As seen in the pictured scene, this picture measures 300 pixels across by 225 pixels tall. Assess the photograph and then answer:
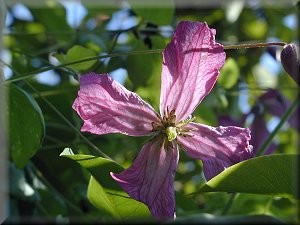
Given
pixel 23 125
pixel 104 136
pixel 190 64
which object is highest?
pixel 190 64

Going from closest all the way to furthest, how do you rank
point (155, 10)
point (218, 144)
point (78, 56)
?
point (218, 144) → point (78, 56) → point (155, 10)

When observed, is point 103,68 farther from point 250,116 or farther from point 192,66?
point 250,116

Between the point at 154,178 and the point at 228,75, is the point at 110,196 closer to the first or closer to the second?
the point at 154,178

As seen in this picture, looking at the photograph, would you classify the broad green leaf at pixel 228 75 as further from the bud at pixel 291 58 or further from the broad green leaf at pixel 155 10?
the bud at pixel 291 58

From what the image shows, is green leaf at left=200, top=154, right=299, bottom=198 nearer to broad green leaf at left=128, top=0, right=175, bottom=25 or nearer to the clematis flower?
the clematis flower

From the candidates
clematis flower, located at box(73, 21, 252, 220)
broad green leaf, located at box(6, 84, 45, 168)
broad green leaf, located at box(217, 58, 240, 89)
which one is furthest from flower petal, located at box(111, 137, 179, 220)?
broad green leaf, located at box(217, 58, 240, 89)

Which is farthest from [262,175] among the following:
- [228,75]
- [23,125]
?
[228,75]

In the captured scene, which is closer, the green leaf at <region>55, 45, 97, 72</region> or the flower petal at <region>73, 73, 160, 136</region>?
the flower petal at <region>73, 73, 160, 136</region>
